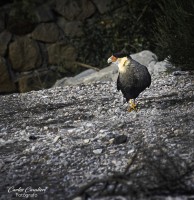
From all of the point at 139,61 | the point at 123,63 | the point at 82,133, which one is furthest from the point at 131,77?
the point at 139,61

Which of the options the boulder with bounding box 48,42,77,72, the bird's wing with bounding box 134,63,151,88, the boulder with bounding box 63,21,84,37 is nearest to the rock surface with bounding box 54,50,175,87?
the boulder with bounding box 48,42,77,72

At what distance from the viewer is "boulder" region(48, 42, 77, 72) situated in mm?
8188

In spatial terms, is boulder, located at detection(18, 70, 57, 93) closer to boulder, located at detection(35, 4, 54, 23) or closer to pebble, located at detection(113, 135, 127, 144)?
boulder, located at detection(35, 4, 54, 23)

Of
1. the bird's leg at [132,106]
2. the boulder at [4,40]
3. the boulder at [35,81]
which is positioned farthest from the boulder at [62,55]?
the bird's leg at [132,106]

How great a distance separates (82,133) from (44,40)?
151 inches

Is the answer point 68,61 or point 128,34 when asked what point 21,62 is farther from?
point 128,34

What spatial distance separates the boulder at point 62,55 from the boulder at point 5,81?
0.68 metres

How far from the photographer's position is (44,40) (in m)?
8.14

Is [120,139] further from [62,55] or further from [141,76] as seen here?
[62,55]

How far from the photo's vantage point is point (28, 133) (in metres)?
4.79

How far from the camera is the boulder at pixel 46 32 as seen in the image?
8078 millimetres

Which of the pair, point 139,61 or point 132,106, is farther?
point 139,61

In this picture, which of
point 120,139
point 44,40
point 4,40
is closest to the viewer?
point 120,139

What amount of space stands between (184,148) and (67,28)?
4745mm
